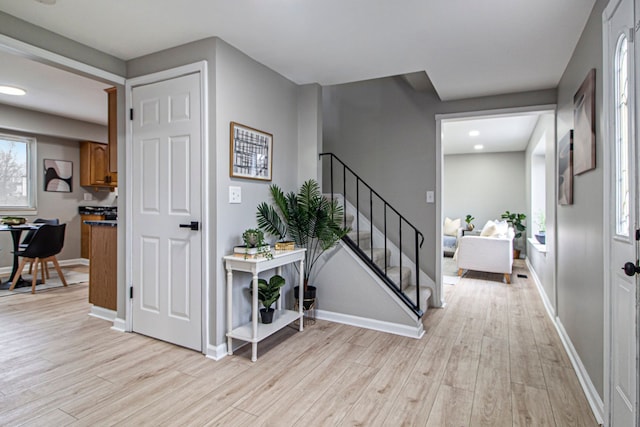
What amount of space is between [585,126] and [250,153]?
2.35m

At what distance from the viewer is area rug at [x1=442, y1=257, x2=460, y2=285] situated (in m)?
5.17

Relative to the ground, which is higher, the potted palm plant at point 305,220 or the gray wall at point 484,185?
the gray wall at point 484,185

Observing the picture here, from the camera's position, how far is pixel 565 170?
280 cm

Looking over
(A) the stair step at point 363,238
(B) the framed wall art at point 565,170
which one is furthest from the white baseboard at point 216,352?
(B) the framed wall art at point 565,170

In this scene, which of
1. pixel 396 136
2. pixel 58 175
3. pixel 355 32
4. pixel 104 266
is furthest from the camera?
pixel 58 175

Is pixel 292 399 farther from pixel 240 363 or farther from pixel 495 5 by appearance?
pixel 495 5

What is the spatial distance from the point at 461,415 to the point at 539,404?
0.51 meters

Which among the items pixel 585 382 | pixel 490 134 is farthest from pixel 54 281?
pixel 490 134

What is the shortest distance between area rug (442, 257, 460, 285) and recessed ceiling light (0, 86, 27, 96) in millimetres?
5996

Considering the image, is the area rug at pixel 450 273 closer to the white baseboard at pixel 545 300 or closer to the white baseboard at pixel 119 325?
the white baseboard at pixel 545 300

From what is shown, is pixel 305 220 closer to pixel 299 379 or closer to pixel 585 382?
pixel 299 379

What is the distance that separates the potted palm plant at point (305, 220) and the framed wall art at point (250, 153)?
23cm

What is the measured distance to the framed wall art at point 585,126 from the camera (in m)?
1.98

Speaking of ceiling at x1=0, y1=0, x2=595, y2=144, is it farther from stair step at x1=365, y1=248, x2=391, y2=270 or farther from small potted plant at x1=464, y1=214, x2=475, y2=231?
small potted plant at x1=464, y1=214, x2=475, y2=231
